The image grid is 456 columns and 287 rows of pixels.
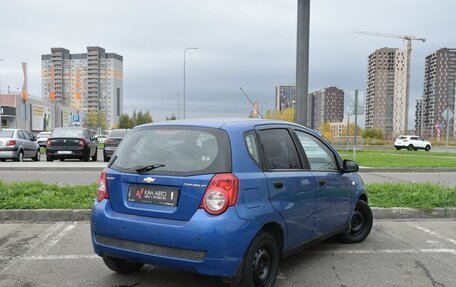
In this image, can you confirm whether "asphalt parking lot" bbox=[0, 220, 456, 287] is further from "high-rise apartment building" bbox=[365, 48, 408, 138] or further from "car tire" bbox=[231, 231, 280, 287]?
"high-rise apartment building" bbox=[365, 48, 408, 138]

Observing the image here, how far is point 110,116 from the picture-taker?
123 meters

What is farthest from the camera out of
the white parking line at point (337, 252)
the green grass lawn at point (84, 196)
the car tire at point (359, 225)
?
the green grass lawn at point (84, 196)

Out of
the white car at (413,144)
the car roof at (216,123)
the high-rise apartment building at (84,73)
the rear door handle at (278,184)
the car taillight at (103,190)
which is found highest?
the high-rise apartment building at (84,73)

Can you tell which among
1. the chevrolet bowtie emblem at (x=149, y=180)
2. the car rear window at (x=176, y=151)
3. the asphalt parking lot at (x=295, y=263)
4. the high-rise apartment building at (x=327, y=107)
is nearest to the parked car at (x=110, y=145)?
the asphalt parking lot at (x=295, y=263)

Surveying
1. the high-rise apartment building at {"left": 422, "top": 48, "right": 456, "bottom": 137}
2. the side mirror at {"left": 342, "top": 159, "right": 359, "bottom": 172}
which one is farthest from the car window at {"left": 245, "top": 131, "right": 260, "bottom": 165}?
the high-rise apartment building at {"left": 422, "top": 48, "right": 456, "bottom": 137}

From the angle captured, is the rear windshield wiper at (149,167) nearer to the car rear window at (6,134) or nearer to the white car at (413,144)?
the car rear window at (6,134)

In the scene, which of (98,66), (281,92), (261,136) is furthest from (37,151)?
(98,66)

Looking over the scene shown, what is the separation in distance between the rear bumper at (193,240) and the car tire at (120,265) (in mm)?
637

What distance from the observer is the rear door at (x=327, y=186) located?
4852mm

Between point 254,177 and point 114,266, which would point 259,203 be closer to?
point 254,177

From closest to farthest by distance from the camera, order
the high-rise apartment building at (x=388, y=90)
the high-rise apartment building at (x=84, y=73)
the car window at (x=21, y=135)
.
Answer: the car window at (x=21, y=135) → the high-rise apartment building at (x=388, y=90) → the high-rise apartment building at (x=84, y=73)

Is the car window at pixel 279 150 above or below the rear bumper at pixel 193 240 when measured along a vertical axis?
above

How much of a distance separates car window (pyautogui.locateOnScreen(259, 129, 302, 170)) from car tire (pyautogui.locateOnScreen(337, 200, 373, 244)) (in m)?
1.84

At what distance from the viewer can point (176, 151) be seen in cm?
400
